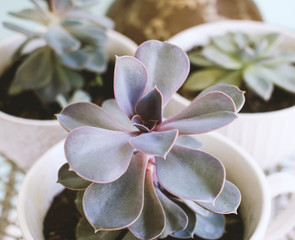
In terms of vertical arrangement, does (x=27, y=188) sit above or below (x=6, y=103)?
above

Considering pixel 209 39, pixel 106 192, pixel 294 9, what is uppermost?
pixel 106 192

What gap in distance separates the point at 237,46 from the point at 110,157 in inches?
16.4

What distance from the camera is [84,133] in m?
0.32

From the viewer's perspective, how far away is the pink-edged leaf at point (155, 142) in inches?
11.5

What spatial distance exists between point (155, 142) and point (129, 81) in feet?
0.22

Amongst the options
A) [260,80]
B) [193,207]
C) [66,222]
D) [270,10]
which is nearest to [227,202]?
[193,207]

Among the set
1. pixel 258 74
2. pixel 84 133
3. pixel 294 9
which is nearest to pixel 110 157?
pixel 84 133

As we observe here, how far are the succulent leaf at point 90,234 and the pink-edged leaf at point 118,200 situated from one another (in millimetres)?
65

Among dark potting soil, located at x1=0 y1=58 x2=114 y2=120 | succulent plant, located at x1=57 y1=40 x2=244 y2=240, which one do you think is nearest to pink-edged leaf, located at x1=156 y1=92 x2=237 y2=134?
succulent plant, located at x1=57 y1=40 x2=244 y2=240

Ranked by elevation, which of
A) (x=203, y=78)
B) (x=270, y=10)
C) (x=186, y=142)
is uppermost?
(x=186, y=142)

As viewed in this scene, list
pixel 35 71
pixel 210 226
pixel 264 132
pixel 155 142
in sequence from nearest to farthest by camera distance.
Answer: pixel 155 142, pixel 210 226, pixel 264 132, pixel 35 71

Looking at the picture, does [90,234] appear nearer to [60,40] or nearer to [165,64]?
[165,64]

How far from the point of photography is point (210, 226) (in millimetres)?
415

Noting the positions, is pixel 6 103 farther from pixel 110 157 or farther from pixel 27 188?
pixel 110 157
